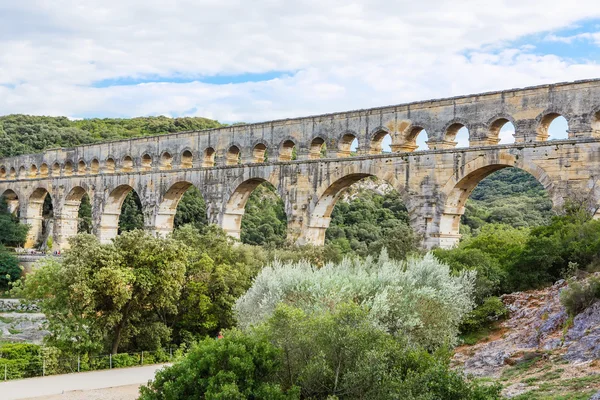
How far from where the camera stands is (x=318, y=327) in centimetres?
1188

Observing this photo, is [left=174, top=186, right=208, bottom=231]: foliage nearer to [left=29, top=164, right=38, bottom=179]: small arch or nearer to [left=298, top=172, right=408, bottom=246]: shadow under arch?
[left=29, top=164, right=38, bottom=179]: small arch

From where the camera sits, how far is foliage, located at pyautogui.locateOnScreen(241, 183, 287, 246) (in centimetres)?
4416

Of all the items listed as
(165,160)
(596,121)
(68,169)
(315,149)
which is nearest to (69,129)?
(68,169)

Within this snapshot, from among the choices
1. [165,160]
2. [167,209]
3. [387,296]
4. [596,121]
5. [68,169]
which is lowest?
[387,296]

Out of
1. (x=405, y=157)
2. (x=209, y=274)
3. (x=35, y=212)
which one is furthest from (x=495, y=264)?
(x=35, y=212)

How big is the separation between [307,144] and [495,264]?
31.4 ft

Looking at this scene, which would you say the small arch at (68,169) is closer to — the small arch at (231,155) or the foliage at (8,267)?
the foliage at (8,267)

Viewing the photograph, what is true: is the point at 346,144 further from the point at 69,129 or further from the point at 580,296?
the point at 69,129

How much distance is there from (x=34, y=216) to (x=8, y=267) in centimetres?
1055

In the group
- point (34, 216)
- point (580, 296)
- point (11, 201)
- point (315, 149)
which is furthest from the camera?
point (11, 201)

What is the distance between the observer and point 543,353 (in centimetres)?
1321

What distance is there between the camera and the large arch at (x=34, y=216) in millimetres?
45656

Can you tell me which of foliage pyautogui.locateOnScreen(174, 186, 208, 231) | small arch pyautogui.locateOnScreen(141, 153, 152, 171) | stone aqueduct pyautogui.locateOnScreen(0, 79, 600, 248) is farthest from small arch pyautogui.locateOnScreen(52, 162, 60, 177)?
small arch pyautogui.locateOnScreen(141, 153, 152, 171)

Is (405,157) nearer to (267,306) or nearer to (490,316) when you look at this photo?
(490,316)
